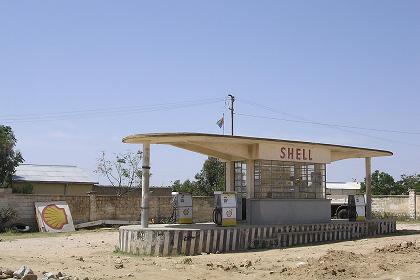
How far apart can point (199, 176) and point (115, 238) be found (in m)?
28.2

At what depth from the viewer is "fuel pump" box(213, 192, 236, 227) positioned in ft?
59.5

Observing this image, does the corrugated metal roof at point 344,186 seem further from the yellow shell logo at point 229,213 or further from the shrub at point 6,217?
the yellow shell logo at point 229,213

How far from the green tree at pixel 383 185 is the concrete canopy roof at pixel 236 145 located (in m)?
37.3

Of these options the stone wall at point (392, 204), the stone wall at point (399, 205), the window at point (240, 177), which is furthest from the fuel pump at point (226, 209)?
the stone wall at point (392, 204)

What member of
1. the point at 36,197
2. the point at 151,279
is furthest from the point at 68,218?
the point at 151,279

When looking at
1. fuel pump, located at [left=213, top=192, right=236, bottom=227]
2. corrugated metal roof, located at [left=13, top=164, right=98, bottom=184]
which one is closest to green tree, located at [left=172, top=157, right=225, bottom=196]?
corrugated metal roof, located at [left=13, top=164, right=98, bottom=184]

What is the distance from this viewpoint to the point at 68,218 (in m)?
27.2

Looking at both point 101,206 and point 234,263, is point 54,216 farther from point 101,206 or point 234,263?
point 234,263

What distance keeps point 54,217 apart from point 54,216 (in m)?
0.05

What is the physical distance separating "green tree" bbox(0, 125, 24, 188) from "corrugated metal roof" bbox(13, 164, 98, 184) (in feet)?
3.60

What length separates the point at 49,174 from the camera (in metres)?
39.3

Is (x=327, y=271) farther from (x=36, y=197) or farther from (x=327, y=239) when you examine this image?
(x=36, y=197)

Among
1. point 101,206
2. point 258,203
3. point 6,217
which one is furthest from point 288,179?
point 6,217

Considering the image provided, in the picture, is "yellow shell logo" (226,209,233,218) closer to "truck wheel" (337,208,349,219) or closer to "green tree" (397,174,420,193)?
"truck wheel" (337,208,349,219)
